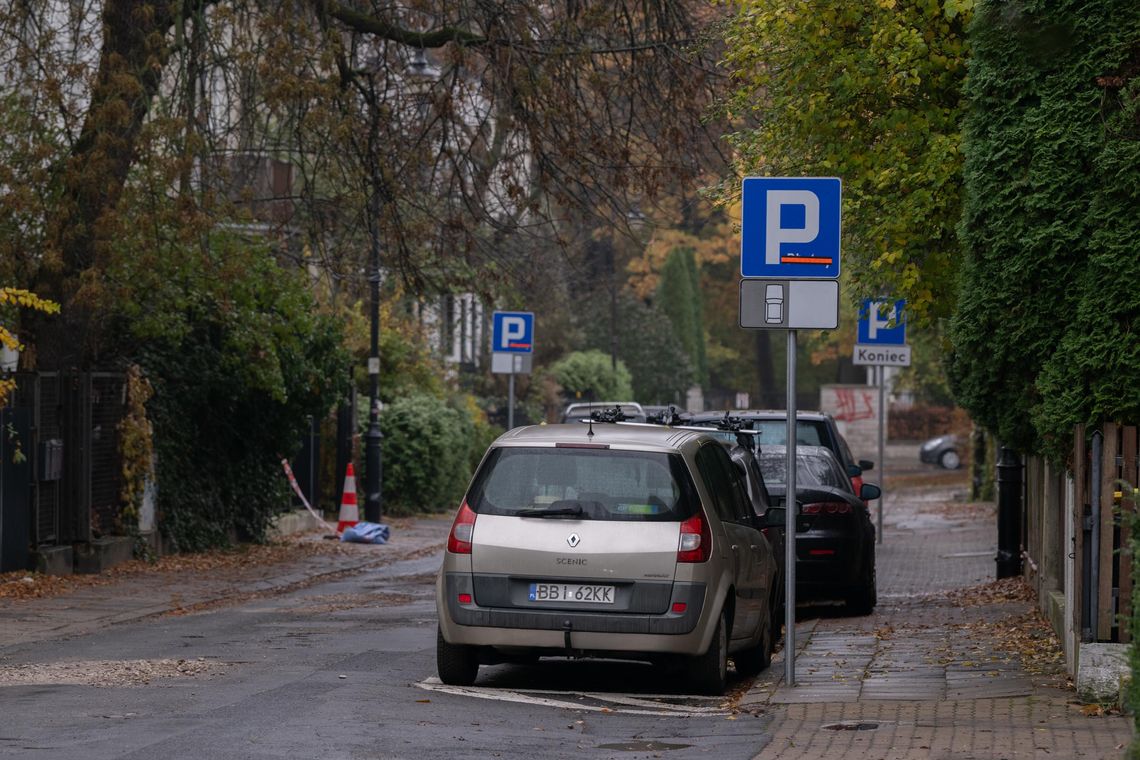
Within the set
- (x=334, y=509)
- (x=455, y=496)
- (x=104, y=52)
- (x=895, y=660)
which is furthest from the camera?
(x=455, y=496)

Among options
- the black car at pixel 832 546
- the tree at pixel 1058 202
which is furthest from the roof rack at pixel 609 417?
the black car at pixel 832 546

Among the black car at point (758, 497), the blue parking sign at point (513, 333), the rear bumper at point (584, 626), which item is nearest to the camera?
the rear bumper at point (584, 626)

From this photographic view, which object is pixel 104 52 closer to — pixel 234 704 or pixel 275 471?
pixel 275 471

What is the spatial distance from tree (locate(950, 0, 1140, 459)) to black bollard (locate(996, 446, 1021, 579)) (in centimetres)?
768

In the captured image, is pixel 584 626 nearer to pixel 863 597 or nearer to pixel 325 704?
pixel 325 704

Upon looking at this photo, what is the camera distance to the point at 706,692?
35.1ft

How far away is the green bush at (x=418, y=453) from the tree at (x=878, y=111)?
16029 millimetres

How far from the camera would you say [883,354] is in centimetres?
2423

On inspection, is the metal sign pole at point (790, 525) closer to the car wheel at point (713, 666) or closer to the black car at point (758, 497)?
the car wheel at point (713, 666)

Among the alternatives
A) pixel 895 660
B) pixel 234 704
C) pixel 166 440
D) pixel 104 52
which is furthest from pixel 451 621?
pixel 166 440

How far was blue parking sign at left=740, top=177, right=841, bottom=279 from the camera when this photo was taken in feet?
35.7

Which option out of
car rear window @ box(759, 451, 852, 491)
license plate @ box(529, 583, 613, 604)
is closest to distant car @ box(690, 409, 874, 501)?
car rear window @ box(759, 451, 852, 491)

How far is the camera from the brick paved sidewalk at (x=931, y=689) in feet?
27.8

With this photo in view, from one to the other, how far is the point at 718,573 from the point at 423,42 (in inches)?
360
